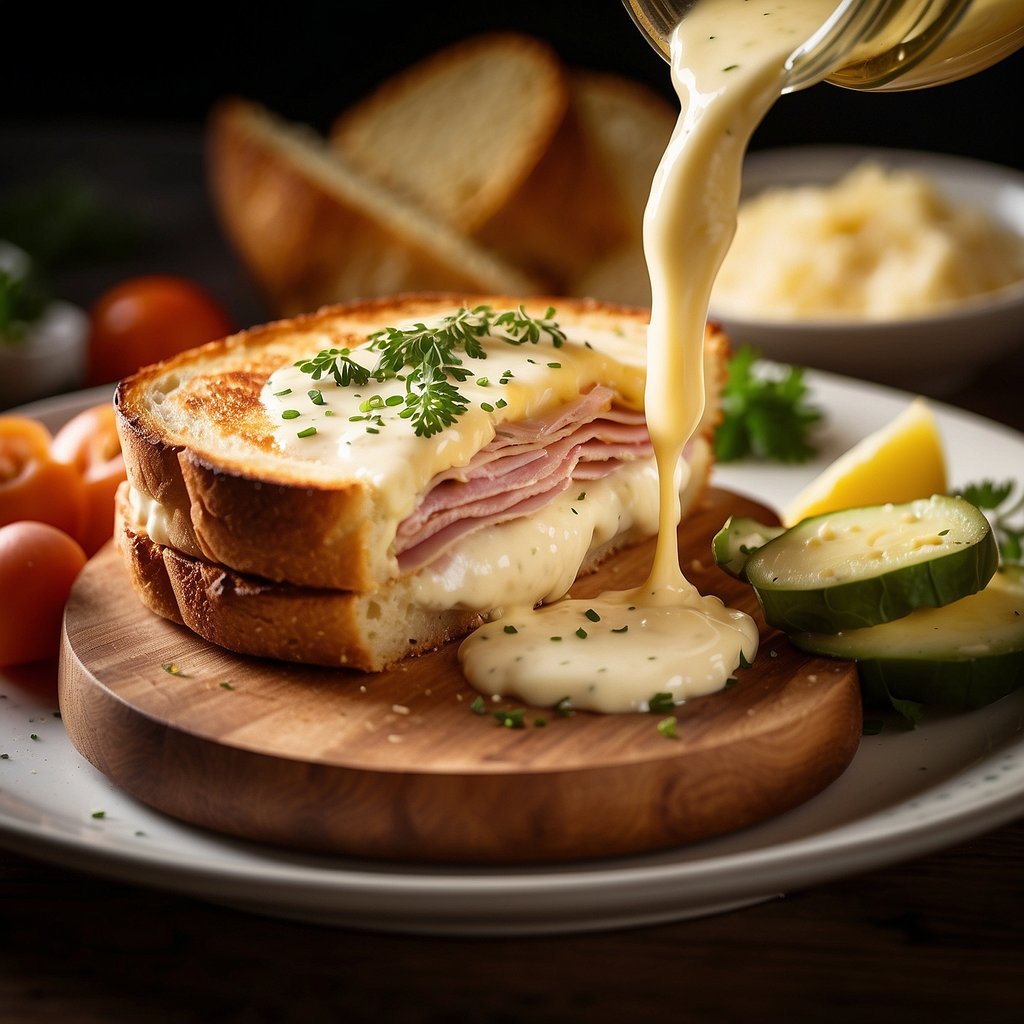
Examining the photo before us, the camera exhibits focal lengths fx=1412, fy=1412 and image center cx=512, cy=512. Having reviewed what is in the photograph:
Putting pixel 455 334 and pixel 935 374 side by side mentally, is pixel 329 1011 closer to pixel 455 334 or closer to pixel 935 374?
pixel 455 334

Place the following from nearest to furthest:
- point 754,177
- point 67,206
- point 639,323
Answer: point 639,323 → point 754,177 → point 67,206

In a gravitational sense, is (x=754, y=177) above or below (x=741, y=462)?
above

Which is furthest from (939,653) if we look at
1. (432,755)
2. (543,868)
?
(432,755)

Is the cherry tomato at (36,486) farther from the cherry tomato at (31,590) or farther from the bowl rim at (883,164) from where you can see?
the bowl rim at (883,164)

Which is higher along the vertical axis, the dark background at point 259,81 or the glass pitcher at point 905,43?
the glass pitcher at point 905,43

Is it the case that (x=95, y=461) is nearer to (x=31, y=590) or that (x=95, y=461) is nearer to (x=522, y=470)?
(x=31, y=590)

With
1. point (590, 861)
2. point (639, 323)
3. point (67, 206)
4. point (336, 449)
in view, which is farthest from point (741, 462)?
point (67, 206)

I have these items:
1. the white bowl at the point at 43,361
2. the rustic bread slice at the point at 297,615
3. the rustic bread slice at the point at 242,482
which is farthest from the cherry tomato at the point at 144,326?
the rustic bread slice at the point at 297,615
